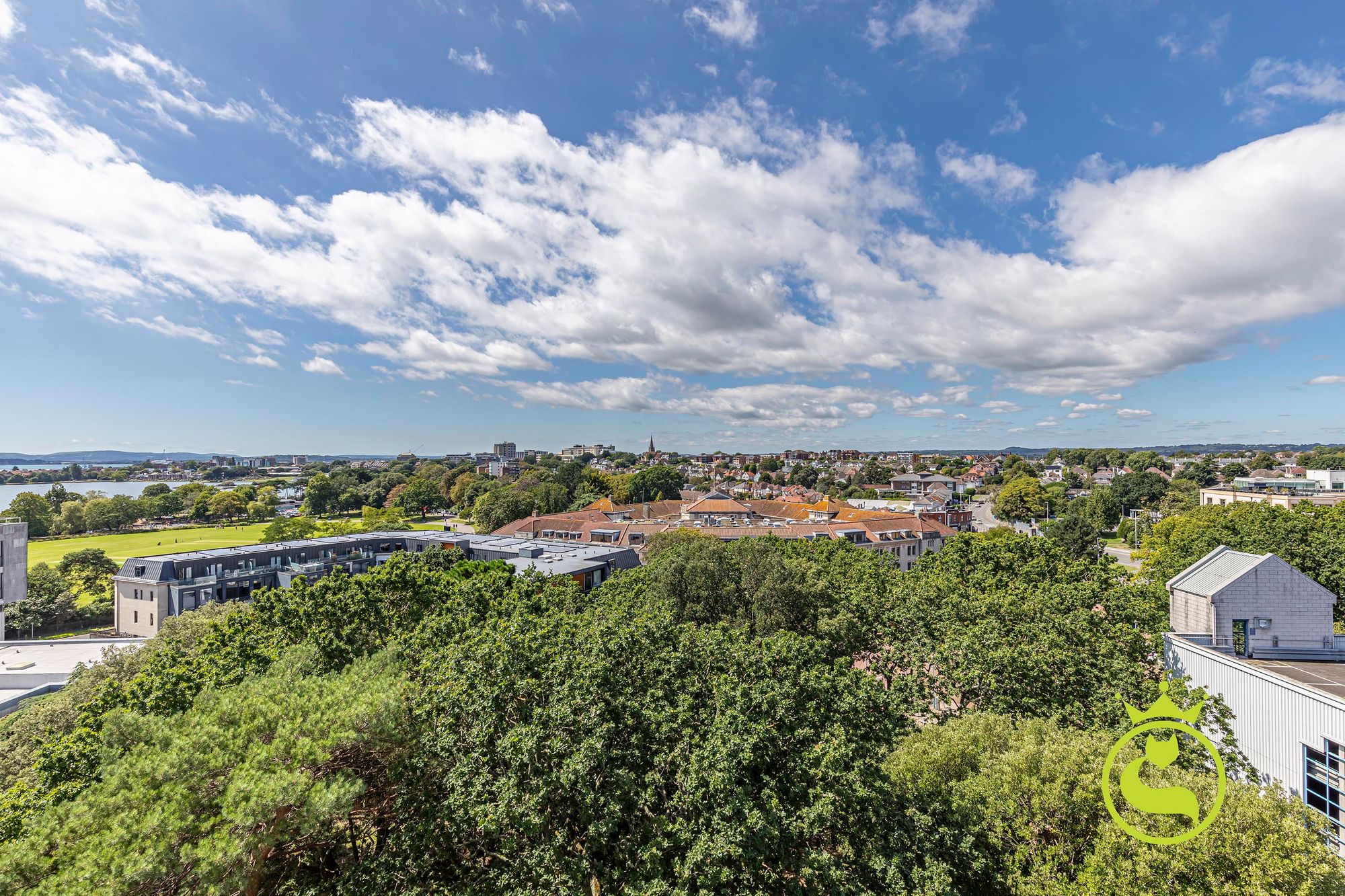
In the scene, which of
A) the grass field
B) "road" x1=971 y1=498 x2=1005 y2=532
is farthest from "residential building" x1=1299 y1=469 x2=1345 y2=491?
the grass field

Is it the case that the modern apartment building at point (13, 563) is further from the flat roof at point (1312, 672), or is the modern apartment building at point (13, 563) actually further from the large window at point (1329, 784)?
the flat roof at point (1312, 672)

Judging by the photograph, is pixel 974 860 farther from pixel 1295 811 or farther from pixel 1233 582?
pixel 1233 582

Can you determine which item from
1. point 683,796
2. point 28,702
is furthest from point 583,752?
point 28,702

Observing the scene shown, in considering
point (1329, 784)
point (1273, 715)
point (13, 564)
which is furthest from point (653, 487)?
point (1329, 784)

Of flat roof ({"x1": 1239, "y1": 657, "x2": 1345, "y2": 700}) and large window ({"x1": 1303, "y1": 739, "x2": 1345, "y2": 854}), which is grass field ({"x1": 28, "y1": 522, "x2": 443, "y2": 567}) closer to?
large window ({"x1": 1303, "y1": 739, "x2": 1345, "y2": 854})

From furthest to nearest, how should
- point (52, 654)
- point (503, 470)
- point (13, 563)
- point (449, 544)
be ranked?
point (503, 470) → point (449, 544) → point (13, 563) → point (52, 654)

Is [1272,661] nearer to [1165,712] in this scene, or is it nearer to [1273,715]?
[1273,715]
